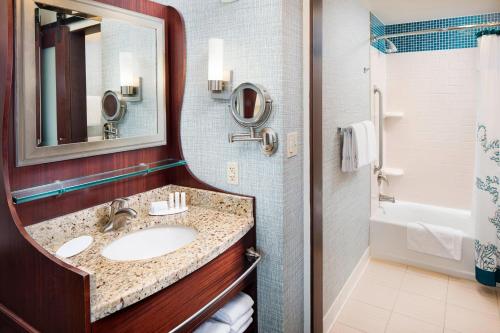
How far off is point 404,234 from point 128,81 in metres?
2.53

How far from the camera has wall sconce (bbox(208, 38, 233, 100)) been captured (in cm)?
154

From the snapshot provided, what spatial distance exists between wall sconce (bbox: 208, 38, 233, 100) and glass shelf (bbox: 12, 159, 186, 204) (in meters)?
0.47

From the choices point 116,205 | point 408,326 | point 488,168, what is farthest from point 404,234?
point 116,205

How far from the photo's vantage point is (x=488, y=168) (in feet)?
8.41

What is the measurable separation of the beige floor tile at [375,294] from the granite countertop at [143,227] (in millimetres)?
1431

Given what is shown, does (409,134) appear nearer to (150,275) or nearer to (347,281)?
(347,281)

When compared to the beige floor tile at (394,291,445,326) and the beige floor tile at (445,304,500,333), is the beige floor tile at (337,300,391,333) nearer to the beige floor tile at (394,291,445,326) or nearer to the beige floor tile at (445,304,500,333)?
the beige floor tile at (394,291,445,326)

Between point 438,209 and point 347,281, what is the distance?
1649 millimetres

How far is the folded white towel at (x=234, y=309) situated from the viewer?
55.6 inches

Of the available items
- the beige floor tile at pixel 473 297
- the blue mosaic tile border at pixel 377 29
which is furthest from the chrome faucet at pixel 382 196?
the blue mosaic tile border at pixel 377 29

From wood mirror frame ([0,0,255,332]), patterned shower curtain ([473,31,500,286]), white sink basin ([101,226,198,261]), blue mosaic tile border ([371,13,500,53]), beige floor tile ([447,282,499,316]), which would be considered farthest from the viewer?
blue mosaic tile border ([371,13,500,53])

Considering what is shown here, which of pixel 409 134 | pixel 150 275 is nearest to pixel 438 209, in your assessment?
pixel 409 134

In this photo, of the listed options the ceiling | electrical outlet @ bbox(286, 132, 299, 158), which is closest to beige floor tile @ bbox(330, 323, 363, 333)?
electrical outlet @ bbox(286, 132, 299, 158)

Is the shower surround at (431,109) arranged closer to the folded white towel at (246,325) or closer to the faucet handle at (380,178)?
the faucet handle at (380,178)
